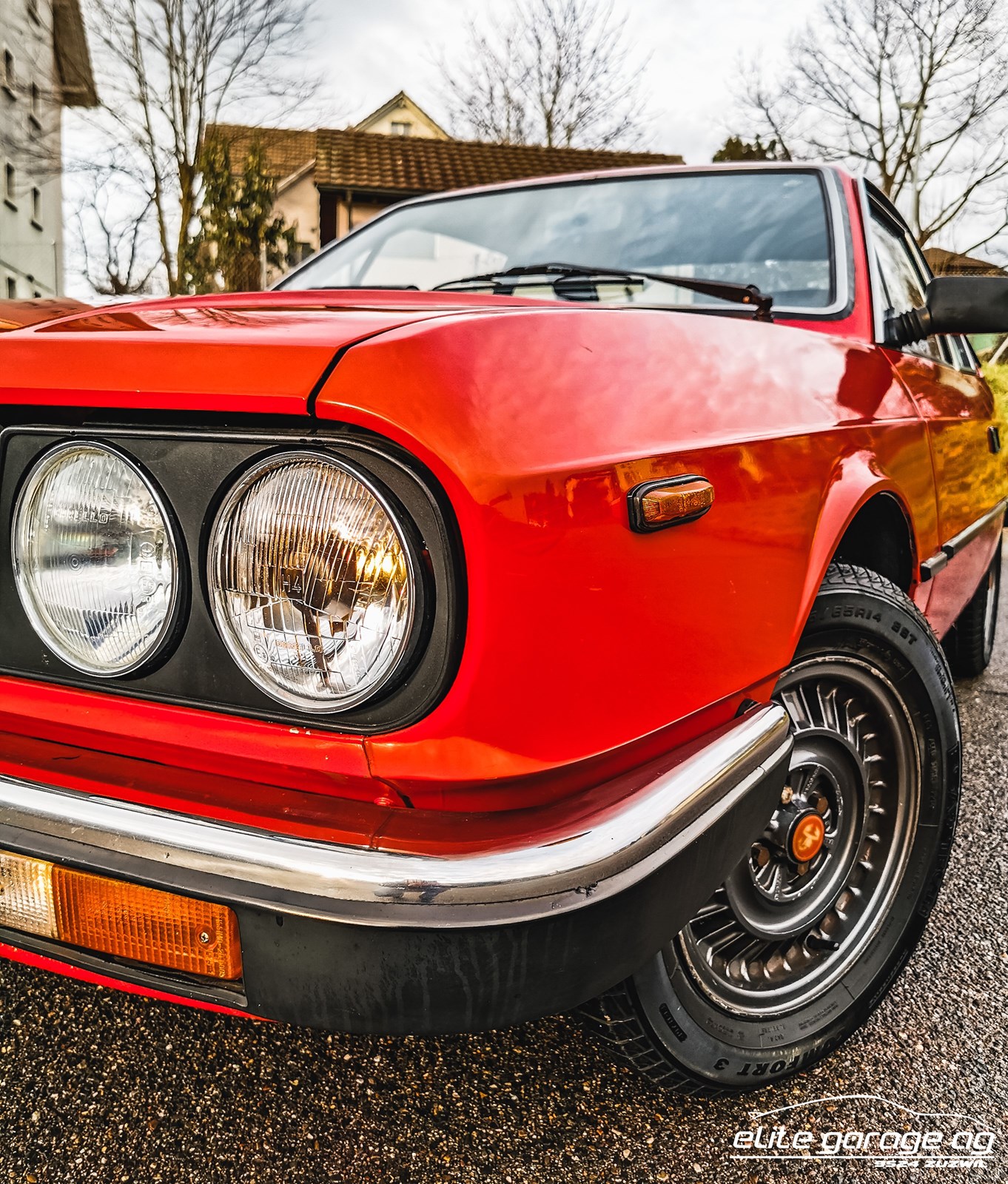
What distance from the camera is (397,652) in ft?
3.04

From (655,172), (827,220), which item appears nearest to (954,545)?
(827,220)

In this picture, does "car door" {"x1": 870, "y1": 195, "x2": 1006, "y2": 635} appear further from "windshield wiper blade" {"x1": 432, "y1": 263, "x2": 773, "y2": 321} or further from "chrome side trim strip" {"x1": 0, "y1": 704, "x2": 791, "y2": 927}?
"chrome side trim strip" {"x1": 0, "y1": 704, "x2": 791, "y2": 927}

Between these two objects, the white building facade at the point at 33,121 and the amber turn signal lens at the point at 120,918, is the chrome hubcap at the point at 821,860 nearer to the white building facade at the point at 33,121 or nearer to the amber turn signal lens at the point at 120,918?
the amber turn signal lens at the point at 120,918

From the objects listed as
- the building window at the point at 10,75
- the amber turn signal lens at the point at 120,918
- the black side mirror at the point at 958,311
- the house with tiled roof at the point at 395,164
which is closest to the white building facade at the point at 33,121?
the building window at the point at 10,75

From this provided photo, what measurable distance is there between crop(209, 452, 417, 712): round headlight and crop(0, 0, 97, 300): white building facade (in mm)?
14567

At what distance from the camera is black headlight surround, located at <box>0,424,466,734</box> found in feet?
2.96

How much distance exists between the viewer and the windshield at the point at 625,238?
2.04 m

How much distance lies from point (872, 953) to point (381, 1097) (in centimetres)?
87

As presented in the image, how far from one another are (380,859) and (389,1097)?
0.78 m

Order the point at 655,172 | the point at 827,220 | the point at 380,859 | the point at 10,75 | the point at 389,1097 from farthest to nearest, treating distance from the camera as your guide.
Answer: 1. the point at 10,75
2. the point at 655,172
3. the point at 827,220
4. the point at 389,1097
5. the point at 380,859

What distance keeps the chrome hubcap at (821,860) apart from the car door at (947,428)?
1.88ft

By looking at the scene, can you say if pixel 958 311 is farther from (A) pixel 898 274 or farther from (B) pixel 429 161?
(B) pixel 429 161

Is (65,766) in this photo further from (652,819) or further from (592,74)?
(592,74)

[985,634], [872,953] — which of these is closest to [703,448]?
[872,953]
